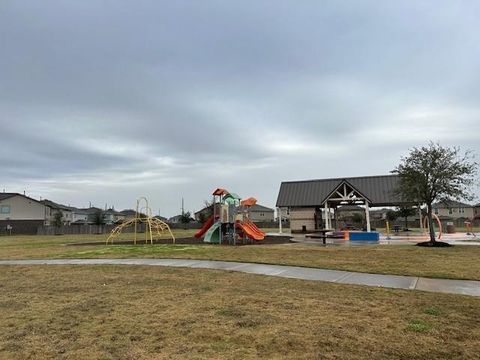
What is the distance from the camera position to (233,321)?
6.09 metres

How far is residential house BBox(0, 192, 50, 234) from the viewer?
72.6m

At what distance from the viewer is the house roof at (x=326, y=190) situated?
3831 cm

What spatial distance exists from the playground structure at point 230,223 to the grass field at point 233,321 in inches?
709

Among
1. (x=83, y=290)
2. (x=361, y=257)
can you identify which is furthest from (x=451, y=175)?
(x=83, y=290)

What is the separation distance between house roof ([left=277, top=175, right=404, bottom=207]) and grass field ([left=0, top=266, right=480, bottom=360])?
3022 centimetres

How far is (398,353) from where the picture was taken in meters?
4.64

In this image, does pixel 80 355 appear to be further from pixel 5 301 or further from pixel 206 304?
pixel 5 301

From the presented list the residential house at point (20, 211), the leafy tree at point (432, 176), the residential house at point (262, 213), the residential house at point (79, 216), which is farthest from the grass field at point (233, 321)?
the residential house at point (79, 216)

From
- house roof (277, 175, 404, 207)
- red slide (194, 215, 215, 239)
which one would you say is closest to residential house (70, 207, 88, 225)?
house roof (277, 175, 404, 207)

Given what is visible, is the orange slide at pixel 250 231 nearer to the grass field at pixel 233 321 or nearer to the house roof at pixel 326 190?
the house roof at pixel 326 190

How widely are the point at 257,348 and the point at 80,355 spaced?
2116 millimetres

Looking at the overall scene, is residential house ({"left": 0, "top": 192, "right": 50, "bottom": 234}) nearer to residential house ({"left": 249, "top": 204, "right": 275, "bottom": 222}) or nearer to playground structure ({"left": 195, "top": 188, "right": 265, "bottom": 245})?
residential house ({"left": 249, "top": 204, "right": 275, "bottom": 222})

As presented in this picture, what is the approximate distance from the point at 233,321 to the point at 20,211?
261 feet

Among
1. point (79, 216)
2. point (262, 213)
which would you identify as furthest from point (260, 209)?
point (79, 216)
